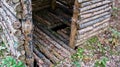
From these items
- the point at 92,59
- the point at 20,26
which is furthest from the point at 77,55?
the point at 20,26

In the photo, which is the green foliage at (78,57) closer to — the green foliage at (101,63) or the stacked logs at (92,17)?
the stacked logs at (92,17)

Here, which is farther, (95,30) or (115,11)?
(115,11)

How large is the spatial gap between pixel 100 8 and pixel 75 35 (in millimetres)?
1098

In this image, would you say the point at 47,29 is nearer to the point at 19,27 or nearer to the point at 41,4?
the point at 41,4

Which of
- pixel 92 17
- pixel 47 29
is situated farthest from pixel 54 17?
pixel 92 17

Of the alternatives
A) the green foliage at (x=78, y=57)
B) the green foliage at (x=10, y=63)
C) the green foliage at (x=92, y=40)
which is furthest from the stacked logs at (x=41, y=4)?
the green foliage at (x=10, y=63)

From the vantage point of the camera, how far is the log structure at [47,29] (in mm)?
4668

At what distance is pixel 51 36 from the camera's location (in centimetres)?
660

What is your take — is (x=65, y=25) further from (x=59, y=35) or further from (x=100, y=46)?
(x=100, y=46)

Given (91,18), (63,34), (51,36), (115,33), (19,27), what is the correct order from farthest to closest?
(63,34), (51,36), (115,33), (91,18), (19,27)

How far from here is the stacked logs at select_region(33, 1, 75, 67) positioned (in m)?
5.78

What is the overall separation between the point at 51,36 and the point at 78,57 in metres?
1.34

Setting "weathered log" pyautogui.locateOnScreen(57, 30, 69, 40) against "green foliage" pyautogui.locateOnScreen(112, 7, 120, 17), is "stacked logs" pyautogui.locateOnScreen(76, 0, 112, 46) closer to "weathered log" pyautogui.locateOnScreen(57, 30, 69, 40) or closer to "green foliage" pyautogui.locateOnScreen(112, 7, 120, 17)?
"weathered log" pyautogui.locateOnScreen(57, 30, 69, 40)

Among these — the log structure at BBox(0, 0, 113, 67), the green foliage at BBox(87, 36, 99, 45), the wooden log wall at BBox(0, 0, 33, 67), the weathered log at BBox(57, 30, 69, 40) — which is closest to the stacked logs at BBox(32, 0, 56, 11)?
the log structure at BBox(0, 0, 113, 67)
